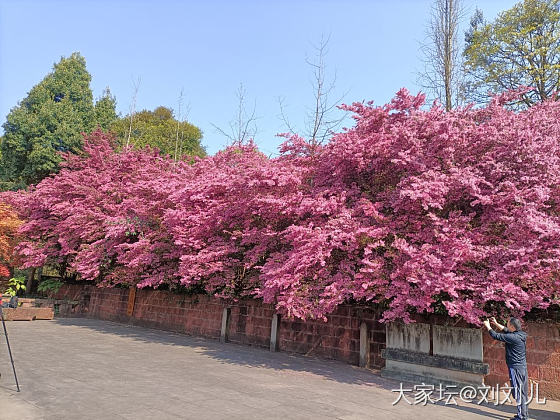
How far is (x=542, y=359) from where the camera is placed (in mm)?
7660

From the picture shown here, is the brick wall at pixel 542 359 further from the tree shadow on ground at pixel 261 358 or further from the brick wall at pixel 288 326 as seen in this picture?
the tree shadow on ground at pixel 261 358

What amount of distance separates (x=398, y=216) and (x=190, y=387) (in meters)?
5.35

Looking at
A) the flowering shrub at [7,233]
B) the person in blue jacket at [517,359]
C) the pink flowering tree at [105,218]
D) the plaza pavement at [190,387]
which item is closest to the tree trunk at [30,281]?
the flowering shrub at [7,233]

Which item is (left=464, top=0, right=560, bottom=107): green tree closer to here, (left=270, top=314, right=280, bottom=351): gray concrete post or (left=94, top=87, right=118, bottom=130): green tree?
(left=270, top=314, right=280, bottom=351): gray concrete post

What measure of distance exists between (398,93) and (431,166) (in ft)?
6.71

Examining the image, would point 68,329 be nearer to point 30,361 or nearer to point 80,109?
point 30,361

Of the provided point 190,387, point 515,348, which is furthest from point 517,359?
point 190,387

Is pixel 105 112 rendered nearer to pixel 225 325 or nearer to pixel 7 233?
pixel 7 233

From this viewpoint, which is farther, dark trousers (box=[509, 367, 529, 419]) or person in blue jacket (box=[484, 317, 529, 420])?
person in blue jacket (box=[484, 317, 529, 420])

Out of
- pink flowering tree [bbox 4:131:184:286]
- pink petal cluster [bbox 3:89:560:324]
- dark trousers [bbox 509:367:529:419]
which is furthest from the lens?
pink flowering tree [bbox 4:131:184:286]

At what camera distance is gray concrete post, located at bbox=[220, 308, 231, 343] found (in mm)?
13859

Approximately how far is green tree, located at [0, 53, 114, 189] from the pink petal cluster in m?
Answer: 17.6

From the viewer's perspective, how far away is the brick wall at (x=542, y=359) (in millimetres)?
7512

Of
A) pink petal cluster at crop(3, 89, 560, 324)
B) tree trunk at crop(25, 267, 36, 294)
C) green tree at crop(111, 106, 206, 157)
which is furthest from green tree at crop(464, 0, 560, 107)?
tree trunk at crop(25, 267, 36, 294)
